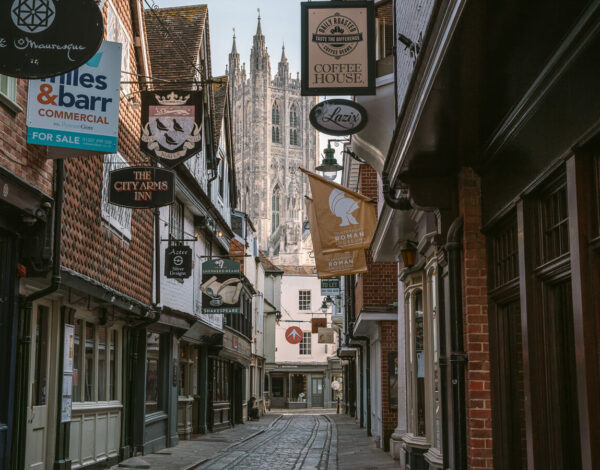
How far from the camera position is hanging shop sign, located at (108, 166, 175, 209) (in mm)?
13297

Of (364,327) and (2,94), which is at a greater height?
(2,94)

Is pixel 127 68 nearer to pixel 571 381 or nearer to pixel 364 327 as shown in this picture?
pixel 364 327

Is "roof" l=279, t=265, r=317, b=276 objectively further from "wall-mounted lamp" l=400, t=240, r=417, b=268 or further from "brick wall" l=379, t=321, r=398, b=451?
"wall-mounted lamp" l=400, t=240, r=417, b=268

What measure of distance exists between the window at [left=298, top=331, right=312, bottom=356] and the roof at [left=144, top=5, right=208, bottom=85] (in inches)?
1952

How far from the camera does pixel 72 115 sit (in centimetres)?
967

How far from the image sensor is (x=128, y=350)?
53.7 ft

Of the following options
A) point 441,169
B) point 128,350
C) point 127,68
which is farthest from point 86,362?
point 441,169

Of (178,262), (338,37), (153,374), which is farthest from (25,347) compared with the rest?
(153,374)

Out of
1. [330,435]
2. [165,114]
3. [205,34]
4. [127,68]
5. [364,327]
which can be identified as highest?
[205,34]

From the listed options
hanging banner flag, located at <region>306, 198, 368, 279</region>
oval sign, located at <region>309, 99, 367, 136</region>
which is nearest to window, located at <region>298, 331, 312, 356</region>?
hanging banner flag, located at <region>306, 198, 368, 279</region>

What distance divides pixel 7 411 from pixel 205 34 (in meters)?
16.2

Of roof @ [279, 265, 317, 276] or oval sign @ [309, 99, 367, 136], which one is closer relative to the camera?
oval sign @ [309, 99, 367, 136]

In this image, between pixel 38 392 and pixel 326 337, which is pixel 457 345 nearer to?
pixel 38 392

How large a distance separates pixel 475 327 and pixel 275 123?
128m
